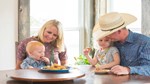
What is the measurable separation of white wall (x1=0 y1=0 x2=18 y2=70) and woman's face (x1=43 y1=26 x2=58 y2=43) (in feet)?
3.64

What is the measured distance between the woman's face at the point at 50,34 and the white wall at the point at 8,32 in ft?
3.64

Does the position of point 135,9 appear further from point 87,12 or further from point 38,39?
point 38,39

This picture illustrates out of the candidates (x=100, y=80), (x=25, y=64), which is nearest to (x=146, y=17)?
(x=25, y=64)

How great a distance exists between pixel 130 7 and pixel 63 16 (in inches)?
45.9

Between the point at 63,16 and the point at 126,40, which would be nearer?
the point at 126,40

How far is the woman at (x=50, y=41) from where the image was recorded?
3.19 metres

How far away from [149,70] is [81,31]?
107 inches

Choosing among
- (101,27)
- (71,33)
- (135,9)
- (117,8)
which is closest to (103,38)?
(101,27)

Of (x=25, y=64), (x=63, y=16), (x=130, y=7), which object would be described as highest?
(x=130, y=7)

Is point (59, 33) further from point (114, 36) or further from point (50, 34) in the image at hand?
point (114, 36)

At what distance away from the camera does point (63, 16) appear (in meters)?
4.95

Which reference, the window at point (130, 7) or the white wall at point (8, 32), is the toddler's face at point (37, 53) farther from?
the window at point (130, 7)

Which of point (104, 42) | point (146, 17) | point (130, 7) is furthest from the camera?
point (130, 7)

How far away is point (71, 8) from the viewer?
5.02m
